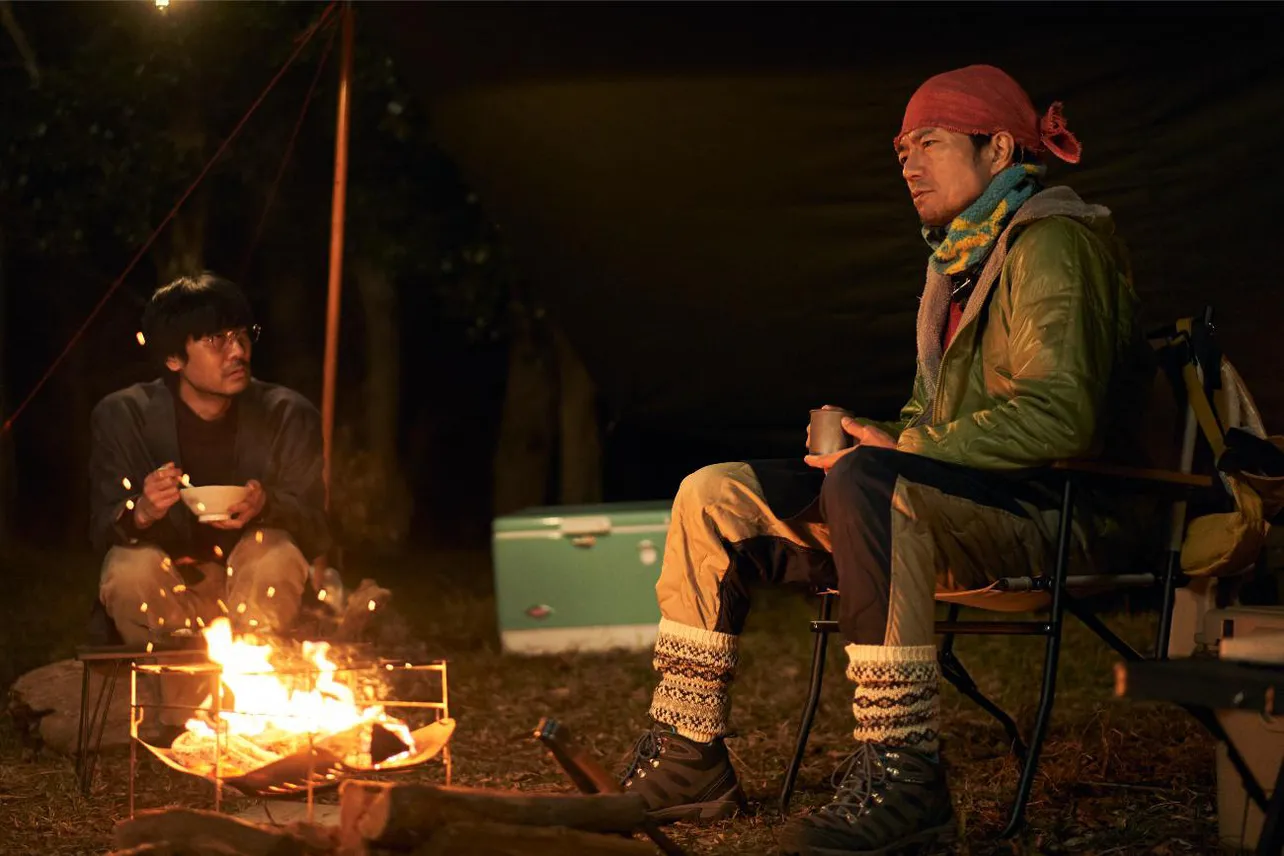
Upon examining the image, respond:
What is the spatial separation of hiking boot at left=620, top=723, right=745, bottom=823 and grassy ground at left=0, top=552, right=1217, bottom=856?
47mm

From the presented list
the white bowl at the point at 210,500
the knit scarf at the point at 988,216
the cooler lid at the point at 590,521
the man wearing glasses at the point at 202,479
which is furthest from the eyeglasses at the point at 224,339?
the knit scarf at the point at 988,216

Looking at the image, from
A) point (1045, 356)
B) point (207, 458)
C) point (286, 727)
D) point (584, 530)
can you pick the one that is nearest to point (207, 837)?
point (286, 727)

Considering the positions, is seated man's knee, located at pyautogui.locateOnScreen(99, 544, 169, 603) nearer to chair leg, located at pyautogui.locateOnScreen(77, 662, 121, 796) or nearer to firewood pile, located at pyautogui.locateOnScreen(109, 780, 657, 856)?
chair leg, located at pyautogui.locateOnScreen(77, 662, 121, 796)

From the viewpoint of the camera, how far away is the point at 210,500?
12.3 feet

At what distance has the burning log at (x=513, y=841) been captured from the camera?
2242 millimetres

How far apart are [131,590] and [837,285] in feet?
8.35

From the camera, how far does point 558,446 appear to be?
1241 centimetres

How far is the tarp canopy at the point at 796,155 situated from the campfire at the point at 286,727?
2.02m

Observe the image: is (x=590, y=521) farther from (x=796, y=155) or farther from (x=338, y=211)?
(x=796, y=155)

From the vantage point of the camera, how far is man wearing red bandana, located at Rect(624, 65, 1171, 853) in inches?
103

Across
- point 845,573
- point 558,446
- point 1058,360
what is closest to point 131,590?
point 845,573

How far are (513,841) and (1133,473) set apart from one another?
127 cm

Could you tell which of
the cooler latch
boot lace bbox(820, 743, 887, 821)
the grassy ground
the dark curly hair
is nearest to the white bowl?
the dark curly hair

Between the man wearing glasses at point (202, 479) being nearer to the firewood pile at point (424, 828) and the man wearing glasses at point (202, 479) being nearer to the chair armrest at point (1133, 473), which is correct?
the firewood pile at point (424, 828)
